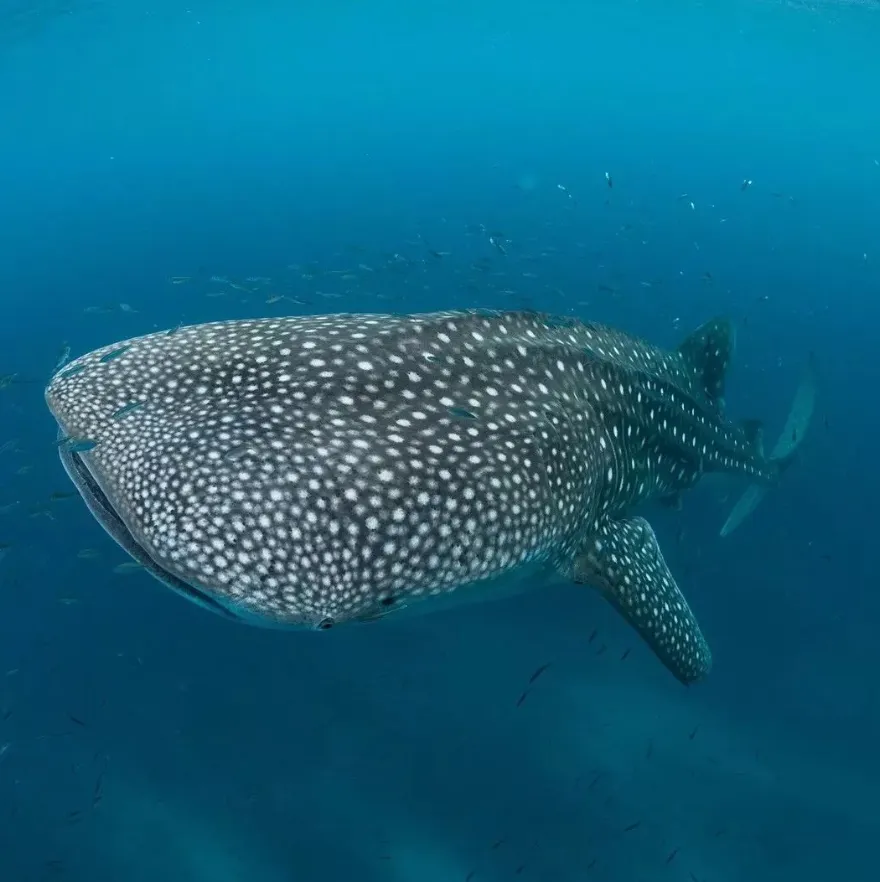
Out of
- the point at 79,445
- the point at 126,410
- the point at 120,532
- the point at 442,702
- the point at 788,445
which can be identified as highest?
the point at 126,410

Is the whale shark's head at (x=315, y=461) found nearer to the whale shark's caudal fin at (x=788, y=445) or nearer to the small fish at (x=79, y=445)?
the small fish at (x=79, y=445)

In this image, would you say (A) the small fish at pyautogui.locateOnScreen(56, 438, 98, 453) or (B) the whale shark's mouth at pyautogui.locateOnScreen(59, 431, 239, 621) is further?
(A) the small fish at pyautogui.locateOnScreen(56, 438, 98, 453)

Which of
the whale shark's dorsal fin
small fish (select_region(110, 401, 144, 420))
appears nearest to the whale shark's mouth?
small fish (select_region(110, 401, 144, 420))

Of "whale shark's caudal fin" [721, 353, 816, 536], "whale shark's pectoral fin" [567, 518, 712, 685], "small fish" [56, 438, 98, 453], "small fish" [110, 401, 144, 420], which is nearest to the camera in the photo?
"small fish" [56, 438, 98, 453]

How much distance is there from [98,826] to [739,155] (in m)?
39.7

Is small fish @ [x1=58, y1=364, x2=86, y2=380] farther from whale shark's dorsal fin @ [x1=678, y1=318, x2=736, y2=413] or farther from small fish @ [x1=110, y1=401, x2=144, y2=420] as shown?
whale shark's dorsal fin @ [x1=678, y1=318, x2=736, y2=413]

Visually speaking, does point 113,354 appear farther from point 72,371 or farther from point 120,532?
point 120,532

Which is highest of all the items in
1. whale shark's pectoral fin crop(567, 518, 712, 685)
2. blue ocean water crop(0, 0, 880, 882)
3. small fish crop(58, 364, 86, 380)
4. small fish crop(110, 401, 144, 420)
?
small fish crop(110, 401, 144, 420)

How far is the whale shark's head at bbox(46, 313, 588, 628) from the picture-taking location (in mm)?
3215

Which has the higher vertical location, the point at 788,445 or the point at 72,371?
the point at 72,371

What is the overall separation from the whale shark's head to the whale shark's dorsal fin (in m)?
3.27

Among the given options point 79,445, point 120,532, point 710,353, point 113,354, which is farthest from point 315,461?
point 710,353

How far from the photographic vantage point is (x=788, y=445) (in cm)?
902

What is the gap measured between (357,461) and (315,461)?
0.68 ft
